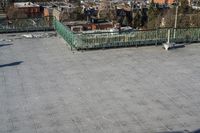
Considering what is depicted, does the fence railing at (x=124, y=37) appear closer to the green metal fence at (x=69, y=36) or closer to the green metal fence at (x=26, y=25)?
the green metal fence at (x=69, y=36)

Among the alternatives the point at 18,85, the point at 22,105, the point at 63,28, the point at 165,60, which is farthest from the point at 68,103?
the point at 63,28

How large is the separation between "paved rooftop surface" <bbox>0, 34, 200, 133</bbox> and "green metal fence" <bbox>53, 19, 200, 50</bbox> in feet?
1.14

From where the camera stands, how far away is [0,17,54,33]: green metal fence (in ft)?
62.1

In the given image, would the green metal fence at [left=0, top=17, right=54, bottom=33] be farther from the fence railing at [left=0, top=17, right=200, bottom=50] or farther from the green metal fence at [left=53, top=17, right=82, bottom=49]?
the green metal fence at [left=53, top=17, right=82, bottom=49]

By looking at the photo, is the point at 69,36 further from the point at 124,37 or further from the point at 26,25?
the point at 26,25

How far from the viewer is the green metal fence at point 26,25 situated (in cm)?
1894

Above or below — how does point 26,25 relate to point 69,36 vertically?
above

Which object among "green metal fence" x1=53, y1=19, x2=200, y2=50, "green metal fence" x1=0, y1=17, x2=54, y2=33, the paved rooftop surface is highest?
"green metal fence" x1=0, y1=17, x2=54, y2=33

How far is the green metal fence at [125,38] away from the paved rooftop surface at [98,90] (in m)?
0.35

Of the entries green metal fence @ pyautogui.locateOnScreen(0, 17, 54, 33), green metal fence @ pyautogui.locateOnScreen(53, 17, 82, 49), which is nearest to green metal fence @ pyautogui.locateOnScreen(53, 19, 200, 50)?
green metal fence @ pyautogui.locateOnScreen(53, 17, 82, 49)

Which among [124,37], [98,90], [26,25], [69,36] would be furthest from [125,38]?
[26,25]

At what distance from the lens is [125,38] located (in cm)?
1581

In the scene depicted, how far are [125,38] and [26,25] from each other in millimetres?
5942

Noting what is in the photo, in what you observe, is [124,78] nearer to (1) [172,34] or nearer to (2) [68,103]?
(2) [68,103]
